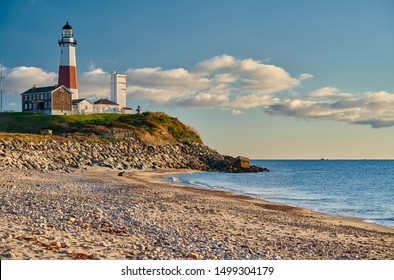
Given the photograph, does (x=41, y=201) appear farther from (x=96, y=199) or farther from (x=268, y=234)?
(x=268, y=234)

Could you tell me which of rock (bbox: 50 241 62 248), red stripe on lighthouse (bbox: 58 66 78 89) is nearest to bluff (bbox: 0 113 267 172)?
red stripe on lighthouse (bbox: 58 66 78 89)

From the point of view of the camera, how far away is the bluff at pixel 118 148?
46875mm

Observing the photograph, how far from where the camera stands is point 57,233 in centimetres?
1188

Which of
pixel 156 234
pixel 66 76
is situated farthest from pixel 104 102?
pixel 156 234

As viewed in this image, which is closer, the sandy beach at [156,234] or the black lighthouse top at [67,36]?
the sandy beach at [156,234]

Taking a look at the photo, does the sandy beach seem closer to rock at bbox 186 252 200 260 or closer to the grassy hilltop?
rock at bbox 186 252 200 260

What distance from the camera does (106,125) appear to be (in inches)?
3396

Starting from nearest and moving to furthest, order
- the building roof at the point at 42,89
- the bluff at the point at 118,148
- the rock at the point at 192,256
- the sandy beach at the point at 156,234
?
the rock at the point at 192,256 < the sandy beach at the point at 156,234 < the bluff at the point at 118,148 < the building roof at the point at 42,89

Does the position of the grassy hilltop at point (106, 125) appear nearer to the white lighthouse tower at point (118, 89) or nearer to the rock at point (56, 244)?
the white lighthouse tower at point (118, 89)

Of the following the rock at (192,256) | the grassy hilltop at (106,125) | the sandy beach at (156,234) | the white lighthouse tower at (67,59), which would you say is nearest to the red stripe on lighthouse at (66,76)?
the white lighthouse tower at (67,59)

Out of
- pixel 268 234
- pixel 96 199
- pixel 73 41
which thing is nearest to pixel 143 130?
pixel 73 41

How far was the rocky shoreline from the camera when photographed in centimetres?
4319

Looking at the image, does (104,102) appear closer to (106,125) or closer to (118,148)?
(106,125)
